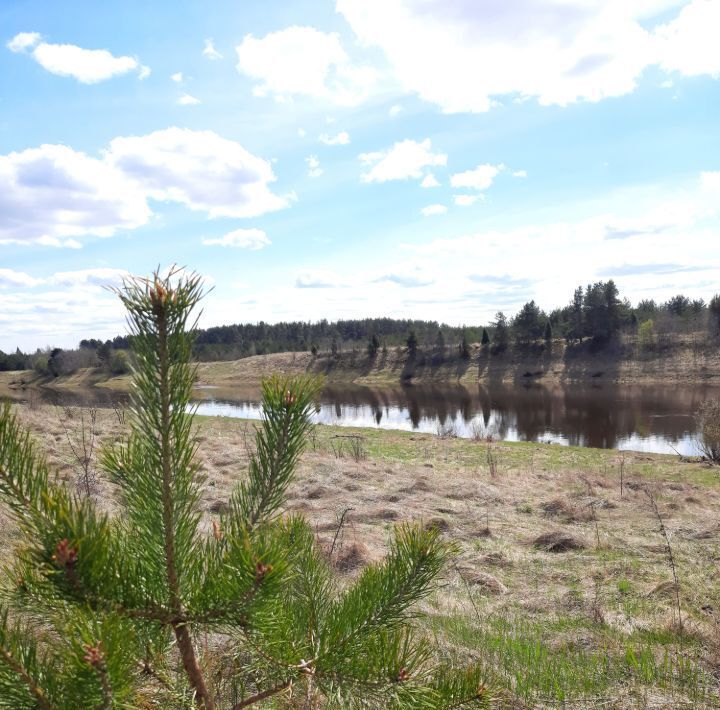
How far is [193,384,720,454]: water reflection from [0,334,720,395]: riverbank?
7908 mm

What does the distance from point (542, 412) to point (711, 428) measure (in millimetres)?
20071

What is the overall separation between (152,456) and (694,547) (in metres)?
9.72

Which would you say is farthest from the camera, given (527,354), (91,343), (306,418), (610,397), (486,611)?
(91,343)

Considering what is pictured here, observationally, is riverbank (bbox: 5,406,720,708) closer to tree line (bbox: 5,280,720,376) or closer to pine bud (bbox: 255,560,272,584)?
pine bud (bbox: 255,560,272,584)

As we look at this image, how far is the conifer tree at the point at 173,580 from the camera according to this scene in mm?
1187

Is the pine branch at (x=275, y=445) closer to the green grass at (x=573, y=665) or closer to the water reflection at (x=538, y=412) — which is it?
the green grass at (x=573, y=665)

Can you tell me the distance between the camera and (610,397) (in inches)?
1769

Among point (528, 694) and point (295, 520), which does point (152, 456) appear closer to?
point (295, 520)

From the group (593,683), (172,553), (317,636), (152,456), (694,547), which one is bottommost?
(694,547)

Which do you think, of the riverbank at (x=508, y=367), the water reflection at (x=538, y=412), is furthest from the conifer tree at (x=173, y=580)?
the riverbank at (x=508, y=367)

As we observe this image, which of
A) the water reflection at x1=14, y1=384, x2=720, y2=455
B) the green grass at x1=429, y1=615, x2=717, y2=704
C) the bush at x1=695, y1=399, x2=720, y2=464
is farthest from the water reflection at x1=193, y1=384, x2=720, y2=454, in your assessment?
the green grass at x1=429, y1=615, x2=717, y2=704

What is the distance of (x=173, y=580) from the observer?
1.37 m

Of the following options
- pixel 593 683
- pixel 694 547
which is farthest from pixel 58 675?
pixel 694 547

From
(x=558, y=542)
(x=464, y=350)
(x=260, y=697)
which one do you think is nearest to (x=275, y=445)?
(x=260, y=697)
